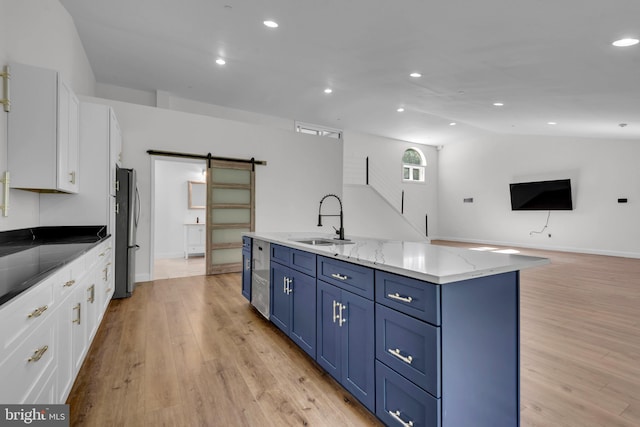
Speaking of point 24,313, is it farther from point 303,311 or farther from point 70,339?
point 303,311

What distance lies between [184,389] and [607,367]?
2.91m

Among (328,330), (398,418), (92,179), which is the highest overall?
(92,179)

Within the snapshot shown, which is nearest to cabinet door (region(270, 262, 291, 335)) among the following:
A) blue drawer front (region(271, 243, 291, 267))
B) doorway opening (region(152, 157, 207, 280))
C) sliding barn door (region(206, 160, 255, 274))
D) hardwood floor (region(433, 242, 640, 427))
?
blue drawer front (region(271, 243, 291, 267))

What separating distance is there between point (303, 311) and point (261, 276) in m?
0.95

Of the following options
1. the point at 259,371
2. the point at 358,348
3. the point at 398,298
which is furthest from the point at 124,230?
the point at 398,298

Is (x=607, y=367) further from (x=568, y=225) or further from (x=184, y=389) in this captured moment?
(x=568, y=225)

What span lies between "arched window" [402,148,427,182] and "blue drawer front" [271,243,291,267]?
8906mm

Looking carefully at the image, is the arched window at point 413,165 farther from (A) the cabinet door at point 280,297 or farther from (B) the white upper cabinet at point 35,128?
(B) the white upper cabinet at point 35,128

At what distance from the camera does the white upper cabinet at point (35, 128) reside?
2303 mm

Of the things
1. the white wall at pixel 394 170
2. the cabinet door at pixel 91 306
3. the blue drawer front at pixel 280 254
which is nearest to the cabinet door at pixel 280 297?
the blue drawer front at pixel 280 254

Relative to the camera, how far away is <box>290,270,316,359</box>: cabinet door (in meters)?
2.16

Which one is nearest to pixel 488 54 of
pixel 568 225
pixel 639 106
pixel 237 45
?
pixel 639 106

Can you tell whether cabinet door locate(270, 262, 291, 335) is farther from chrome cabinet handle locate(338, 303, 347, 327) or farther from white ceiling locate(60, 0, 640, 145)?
white ceiling locate(60, 0, 640, 145)

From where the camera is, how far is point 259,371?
2146 mm
